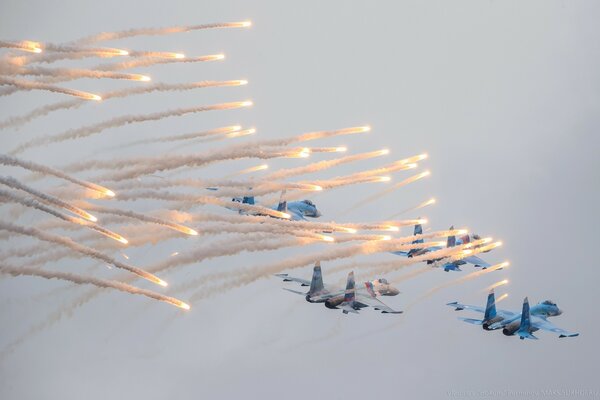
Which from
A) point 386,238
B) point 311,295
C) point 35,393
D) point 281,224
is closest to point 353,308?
point 311,295

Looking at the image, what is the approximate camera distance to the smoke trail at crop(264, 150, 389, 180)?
345 ft

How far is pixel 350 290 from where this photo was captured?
119625 mm

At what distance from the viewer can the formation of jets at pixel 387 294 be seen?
119m

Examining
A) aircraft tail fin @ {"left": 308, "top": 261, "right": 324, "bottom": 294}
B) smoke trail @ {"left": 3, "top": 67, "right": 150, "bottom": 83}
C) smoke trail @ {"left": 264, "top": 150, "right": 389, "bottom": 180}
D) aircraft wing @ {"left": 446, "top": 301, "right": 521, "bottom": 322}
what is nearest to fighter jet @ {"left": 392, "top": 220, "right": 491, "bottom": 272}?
aircraft wing @ {"left": 446, "top": 301, "right": 521, "bottom": 322}

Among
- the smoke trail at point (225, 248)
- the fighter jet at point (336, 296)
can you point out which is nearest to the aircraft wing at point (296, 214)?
the fighter jet at point (336, 296)

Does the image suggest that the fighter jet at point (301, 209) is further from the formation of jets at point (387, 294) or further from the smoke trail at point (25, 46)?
the smoke trail at point (25, 46)

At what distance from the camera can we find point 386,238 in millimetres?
103312

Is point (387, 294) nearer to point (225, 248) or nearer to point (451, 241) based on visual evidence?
point (451, 241)

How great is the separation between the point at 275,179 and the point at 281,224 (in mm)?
10962

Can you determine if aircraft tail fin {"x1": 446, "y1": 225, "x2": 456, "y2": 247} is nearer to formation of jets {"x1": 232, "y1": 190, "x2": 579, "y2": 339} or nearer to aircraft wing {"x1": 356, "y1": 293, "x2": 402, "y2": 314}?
formation of jets {"x1": 232, "y1": 190, "x2": 579, "y2": 339}

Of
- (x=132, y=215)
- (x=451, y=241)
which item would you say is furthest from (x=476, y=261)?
(x=132, y=215)

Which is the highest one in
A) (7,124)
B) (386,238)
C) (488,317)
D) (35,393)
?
(7,124)

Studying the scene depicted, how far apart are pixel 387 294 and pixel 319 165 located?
107ft

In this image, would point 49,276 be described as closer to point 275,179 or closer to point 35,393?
point 275,179
